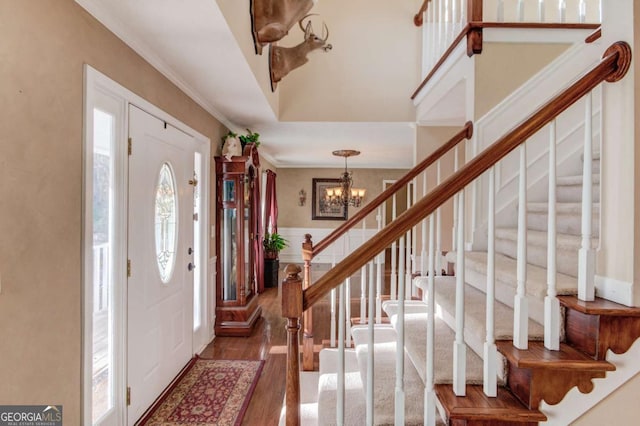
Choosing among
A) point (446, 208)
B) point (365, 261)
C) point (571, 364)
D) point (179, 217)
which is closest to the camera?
→ point (571, 364)

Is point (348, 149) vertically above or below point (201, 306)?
above

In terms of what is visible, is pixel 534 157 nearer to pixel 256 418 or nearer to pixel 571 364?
pixel 571 364

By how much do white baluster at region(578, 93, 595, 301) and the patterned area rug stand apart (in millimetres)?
2077

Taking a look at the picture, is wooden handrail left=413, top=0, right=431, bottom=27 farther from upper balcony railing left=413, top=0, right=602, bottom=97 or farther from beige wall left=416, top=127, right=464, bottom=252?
beige wall left=416, top=127, right=464, bottom=252

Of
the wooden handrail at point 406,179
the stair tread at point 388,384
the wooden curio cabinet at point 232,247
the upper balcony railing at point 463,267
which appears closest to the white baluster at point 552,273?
the upper balcony railing at point 463,267

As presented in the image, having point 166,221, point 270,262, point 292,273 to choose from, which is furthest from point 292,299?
point 270,262

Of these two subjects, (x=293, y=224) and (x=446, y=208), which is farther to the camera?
(x=293, y=224)

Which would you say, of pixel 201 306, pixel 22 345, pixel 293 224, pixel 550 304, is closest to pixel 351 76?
pixel 201 306

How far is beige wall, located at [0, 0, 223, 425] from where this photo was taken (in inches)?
47.3

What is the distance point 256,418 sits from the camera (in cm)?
220

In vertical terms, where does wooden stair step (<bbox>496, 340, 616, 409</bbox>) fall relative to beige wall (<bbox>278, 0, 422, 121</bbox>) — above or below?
below

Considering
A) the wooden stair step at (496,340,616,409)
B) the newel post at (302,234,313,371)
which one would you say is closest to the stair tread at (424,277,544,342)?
the wooden stair step at (496,340,616,409)

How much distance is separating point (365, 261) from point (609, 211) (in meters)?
0.92

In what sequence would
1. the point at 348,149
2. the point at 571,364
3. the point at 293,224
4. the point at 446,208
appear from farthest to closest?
the point at 293,224 → the point at 348,149 → the point at 446,208 → the point at 571,364
